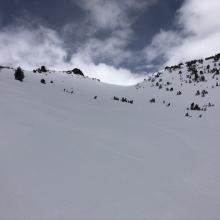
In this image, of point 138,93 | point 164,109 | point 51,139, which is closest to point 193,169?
point 51,139

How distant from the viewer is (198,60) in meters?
29.5

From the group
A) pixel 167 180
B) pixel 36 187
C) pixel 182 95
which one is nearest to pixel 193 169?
pixel 167 180

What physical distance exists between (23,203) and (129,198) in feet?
4.85

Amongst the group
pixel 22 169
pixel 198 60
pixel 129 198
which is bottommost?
pixel 129 198

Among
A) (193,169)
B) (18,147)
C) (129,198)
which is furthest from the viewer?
(193,169)

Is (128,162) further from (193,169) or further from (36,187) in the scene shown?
(36,187)

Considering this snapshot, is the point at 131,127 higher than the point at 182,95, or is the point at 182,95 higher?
the point at 182,95

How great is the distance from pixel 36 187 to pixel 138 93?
17.5m

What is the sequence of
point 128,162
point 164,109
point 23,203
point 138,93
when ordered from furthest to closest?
point 138,93 < point 164,109 < point 128,162 < point 23,203

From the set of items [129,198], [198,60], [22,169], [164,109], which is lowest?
[129,198]

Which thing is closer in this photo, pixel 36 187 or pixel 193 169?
pixel 36 187

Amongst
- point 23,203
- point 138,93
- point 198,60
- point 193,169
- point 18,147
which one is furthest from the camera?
point 198,60

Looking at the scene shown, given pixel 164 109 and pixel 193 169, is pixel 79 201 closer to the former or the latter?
pixel 193 169

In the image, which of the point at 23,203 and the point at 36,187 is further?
the point at 36,187
